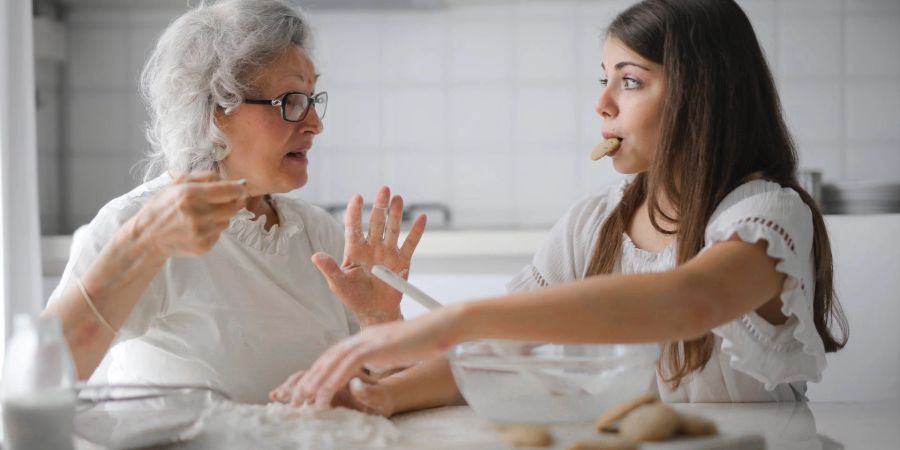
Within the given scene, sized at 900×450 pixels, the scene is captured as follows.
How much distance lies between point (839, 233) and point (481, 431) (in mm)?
1327

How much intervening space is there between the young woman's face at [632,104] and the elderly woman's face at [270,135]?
588mm

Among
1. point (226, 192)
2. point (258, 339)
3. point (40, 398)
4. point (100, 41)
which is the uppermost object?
point (100, 41)

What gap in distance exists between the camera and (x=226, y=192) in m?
1.27

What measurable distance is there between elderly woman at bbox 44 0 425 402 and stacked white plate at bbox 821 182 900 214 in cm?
187

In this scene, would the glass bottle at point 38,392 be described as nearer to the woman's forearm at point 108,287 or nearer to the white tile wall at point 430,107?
the woman's forearm at point 108,287

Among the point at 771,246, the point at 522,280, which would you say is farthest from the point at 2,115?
the point at 771,246

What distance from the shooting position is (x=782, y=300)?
137cm

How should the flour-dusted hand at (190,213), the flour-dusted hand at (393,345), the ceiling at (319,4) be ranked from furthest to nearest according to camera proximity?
the ceiling at (319,4), the flour-dusted hand at (190,213), the flour-dusted hand at (393,345)

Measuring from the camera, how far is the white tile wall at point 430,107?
13.5 ft

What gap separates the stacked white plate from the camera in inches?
124

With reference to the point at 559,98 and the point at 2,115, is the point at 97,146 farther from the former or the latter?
the point at 559,98

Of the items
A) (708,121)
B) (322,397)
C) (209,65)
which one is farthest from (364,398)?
(209,65)

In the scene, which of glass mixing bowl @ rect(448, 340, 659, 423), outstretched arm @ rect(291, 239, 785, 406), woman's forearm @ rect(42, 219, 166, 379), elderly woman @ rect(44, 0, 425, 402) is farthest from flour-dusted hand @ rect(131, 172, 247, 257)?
glass mixing bowl @ rect(448, 340, 659, 423)

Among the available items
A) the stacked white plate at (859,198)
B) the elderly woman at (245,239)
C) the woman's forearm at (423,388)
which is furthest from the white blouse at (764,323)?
the stacked white plate at (859,198)
